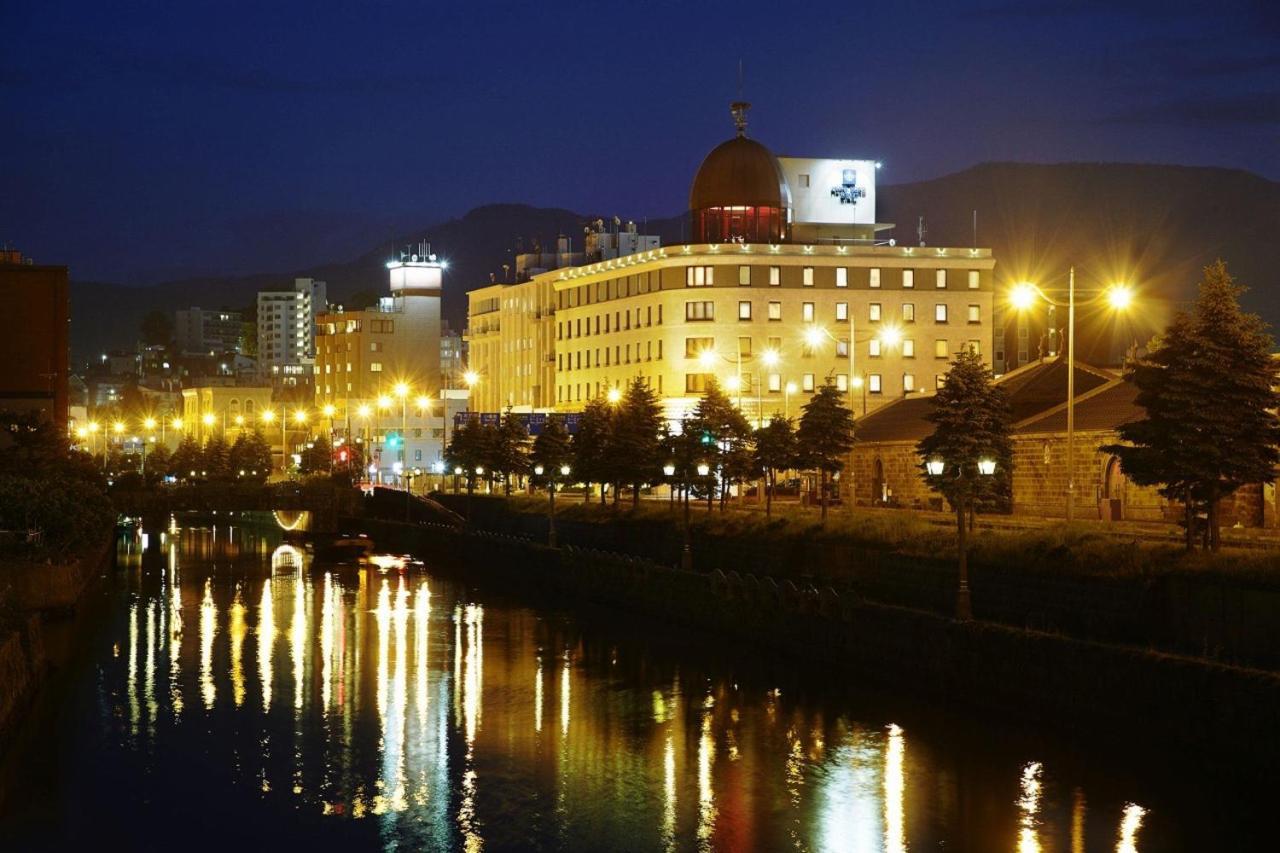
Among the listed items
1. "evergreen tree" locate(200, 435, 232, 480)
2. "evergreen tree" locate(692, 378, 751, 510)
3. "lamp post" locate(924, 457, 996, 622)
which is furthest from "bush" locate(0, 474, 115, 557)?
"evergreen tree" locate(200, 435, 232, 480)

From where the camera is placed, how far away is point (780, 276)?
136m

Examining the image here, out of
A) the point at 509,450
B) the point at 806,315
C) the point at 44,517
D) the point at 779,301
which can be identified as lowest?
the point at 44,517

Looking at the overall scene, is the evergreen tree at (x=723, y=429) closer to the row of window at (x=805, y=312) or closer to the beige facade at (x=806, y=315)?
the beige facade at (x=806, y=315)

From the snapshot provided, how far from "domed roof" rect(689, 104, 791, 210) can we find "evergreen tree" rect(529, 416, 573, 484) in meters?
39.2

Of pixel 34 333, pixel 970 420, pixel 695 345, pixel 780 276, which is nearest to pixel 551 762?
pixel 970 420

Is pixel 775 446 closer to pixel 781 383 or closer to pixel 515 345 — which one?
pixel 781 383

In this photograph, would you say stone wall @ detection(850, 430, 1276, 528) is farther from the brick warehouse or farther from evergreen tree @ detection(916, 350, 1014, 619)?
evergreen tree @ detection(916, 350, 1014, 619)

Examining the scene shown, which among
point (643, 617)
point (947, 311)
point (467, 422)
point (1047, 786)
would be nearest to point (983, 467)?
point (1047, 786)

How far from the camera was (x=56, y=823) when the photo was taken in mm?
35531

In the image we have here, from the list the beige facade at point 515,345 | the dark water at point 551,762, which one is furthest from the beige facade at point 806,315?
the dark water at point 551,762

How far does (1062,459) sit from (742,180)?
77735 millimetres

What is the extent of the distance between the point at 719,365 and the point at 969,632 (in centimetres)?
9068

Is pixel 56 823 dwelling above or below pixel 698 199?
below

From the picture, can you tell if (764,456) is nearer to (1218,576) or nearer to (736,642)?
(736,642)
